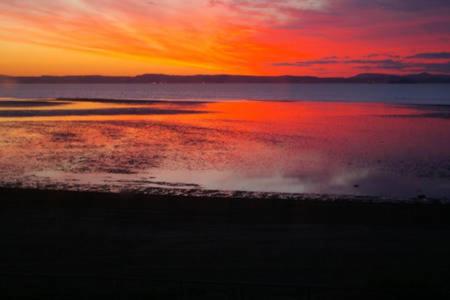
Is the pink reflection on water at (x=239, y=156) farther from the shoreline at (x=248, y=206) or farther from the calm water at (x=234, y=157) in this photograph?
the shoreline at (x=248, y=206)

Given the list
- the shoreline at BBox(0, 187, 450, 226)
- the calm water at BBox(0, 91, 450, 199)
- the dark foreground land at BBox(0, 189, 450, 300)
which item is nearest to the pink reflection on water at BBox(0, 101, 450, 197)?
the calm water at BBox(0, 91, 450, 199)

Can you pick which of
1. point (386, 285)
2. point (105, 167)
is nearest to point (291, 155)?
point (105, 167)

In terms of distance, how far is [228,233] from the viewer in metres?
13.1

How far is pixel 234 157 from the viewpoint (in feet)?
92.9

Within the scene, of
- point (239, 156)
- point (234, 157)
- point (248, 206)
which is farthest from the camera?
point (239, 156)

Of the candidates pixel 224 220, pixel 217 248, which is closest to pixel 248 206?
pixel 224 220

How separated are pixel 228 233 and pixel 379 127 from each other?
3331cm

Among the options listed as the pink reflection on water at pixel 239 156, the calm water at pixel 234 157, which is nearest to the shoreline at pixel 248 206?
the calm water at pixel 234 157

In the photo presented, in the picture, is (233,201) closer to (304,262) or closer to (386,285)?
(304,262)

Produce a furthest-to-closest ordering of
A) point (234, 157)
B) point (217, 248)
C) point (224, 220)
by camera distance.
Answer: point (234, 157)
point (224, 220)
point (217, 248)

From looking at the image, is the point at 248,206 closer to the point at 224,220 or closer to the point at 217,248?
the point at 224,220

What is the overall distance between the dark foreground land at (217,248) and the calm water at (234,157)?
395 centimetres

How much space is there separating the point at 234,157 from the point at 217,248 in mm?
16645

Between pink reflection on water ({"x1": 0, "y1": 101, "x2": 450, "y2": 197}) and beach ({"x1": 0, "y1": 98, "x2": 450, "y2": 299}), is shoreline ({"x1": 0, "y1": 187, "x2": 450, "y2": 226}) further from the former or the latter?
pink reflection on water ({"x1": 0, "y1": 101, "x2": 450, "y2": 197})
